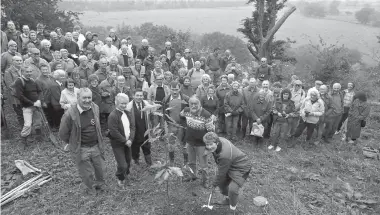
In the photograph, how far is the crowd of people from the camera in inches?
206

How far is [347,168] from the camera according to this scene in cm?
757

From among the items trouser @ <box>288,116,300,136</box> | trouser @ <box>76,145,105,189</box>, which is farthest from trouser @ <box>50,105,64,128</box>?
trouser @ <box>288,116,300,136</box>

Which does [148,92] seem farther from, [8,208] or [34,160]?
[8,208]

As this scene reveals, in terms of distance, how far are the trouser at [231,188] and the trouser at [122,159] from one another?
2110mm

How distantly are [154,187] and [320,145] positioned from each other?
5837 mm

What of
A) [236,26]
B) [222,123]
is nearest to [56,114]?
[222,123]

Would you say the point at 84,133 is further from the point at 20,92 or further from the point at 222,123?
the point at 222,123

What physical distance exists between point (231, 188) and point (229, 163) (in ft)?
1.68

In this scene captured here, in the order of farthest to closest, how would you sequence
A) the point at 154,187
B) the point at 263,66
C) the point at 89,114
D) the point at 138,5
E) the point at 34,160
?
the point at 138,5 < the point at 263,66 < the point at 34,160 < the point at 154,187 < the point at 89,114

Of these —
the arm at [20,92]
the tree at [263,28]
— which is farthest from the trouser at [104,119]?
the tree at [263,28]

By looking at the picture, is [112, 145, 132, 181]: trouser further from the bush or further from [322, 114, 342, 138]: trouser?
the bush

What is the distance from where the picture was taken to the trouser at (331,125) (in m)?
8.79

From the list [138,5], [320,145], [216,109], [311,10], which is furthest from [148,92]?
[311,10]

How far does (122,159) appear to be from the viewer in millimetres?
5676
